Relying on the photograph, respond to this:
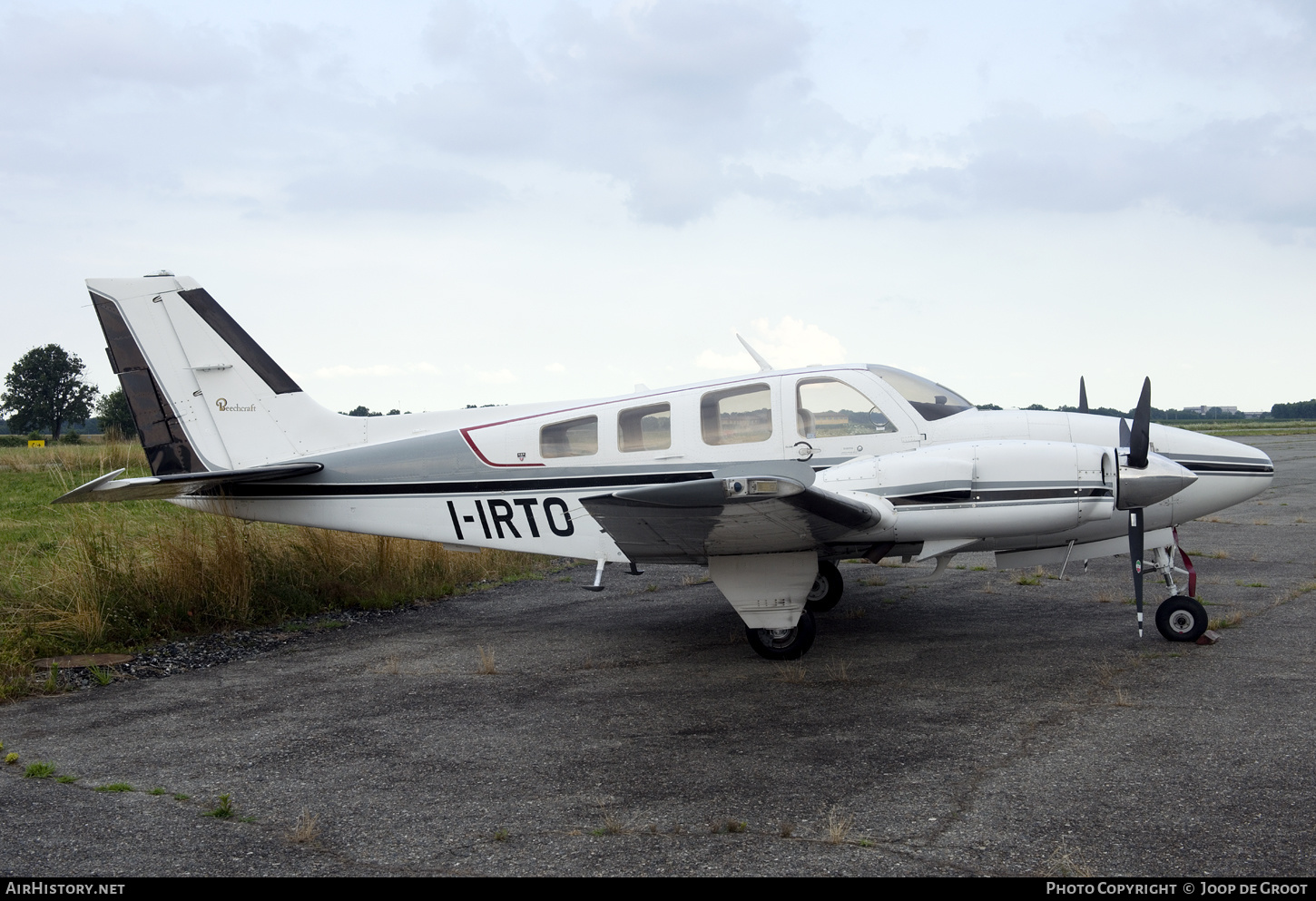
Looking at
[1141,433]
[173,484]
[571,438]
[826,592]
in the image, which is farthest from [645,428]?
[173,484]

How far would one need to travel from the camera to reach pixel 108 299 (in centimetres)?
920

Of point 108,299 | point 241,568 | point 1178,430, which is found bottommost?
point 241,568

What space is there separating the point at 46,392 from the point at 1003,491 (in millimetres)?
91274

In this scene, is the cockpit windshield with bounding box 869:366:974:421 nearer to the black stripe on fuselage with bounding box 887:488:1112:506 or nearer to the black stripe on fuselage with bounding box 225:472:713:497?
the black stripe on fuselage with bounding box 887:488:1112:506

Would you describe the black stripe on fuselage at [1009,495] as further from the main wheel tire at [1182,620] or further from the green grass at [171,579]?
the green grass at [171,579]

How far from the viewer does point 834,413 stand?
7.78m

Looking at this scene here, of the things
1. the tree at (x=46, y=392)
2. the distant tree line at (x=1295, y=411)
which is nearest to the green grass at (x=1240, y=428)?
the distant tree line at (x=1295, y=411)

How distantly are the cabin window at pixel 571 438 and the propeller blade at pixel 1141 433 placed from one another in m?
4.42

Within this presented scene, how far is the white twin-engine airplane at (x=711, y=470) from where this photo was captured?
661 cm

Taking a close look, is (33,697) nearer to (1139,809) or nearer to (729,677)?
(729,677)

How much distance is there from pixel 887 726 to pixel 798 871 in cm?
207

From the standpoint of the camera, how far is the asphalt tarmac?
3750 millimetres
